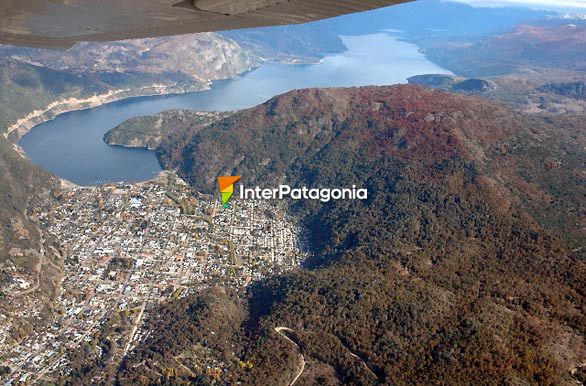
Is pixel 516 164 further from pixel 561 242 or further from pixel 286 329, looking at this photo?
pixel 286 329

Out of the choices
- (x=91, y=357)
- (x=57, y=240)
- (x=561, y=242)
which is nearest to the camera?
(x=91, y=357)

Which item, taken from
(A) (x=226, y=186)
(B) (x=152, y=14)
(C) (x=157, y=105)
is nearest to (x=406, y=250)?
(A) (x=226, y=186)

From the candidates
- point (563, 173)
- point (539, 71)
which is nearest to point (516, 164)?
point (563, 173)

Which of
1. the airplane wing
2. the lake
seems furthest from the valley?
the airplane wing

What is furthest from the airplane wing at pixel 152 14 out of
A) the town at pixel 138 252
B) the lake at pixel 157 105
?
the lake at pixel 157 105

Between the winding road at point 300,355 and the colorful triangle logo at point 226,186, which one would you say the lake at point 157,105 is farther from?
the winding road at point 300,355
